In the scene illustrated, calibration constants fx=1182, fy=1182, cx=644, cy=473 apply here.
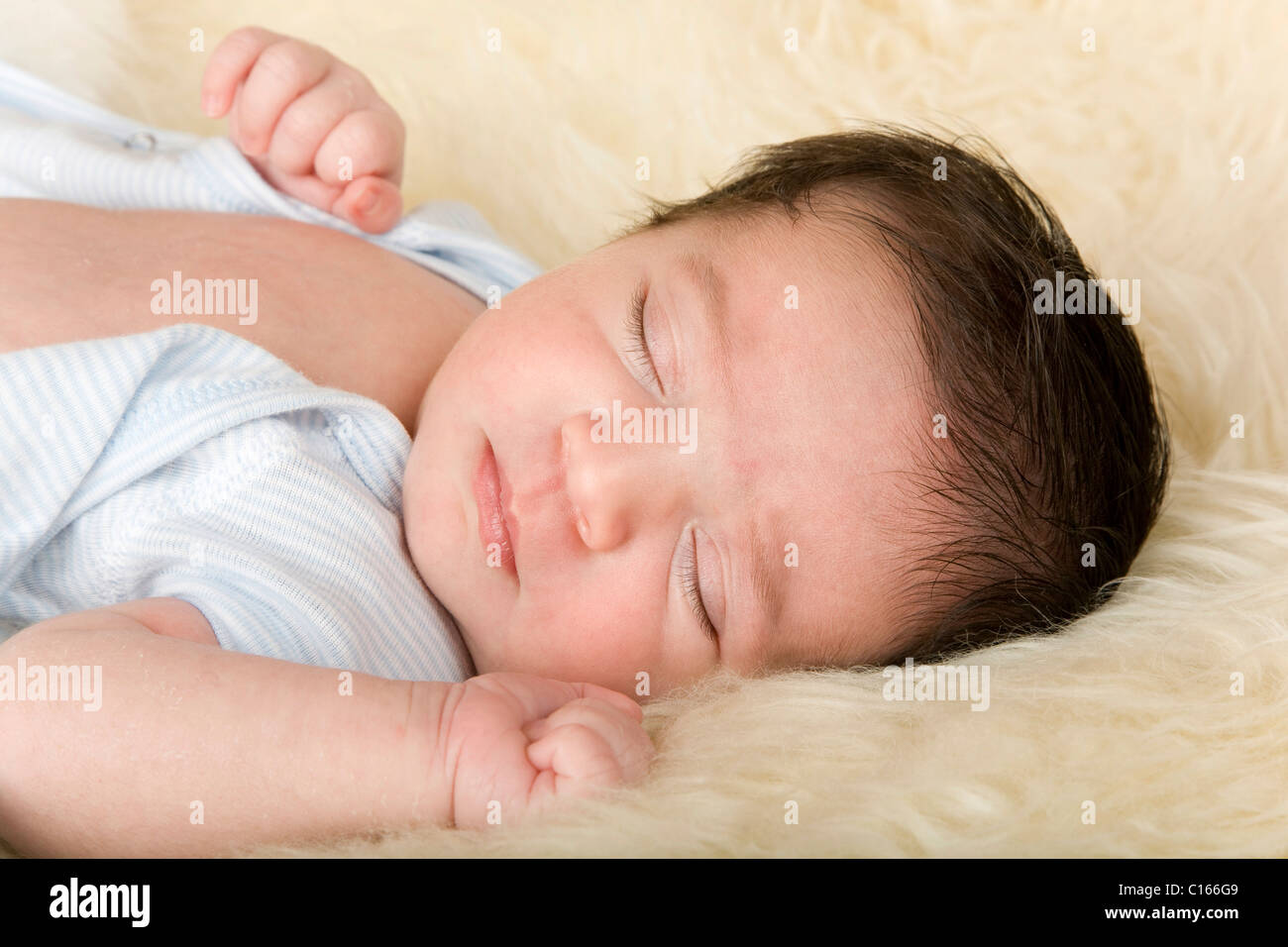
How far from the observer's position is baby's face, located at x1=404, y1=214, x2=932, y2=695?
47.4 inches

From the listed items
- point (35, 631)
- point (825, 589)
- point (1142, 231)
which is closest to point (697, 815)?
point (825, 589)

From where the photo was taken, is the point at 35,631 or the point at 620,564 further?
the point at 620,564

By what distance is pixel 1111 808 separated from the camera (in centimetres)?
89

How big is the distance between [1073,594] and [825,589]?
12.0 inches

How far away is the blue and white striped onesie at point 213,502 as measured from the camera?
44.5 inches

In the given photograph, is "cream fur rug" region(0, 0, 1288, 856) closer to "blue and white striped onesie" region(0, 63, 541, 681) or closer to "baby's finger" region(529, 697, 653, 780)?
"baby's finger" region(529, 697, 653, 780)

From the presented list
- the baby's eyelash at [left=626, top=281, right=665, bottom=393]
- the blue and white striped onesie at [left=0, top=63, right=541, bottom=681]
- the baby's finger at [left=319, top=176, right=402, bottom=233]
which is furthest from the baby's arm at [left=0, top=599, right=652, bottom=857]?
the baby's finger at [left=319, top=176, right=402, bottom=233]

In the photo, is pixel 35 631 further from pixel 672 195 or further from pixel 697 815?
pixel 672 195

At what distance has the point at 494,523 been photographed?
1.23 metres

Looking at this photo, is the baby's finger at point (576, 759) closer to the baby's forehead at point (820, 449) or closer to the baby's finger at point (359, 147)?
the baby's forehead at point (820, 449)

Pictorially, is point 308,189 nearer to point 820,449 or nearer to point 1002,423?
point 820,449

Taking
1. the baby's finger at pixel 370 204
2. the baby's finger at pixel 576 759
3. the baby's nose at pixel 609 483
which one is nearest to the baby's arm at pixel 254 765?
the baby's finger at pixel 576 759

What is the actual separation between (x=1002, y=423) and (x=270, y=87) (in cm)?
106

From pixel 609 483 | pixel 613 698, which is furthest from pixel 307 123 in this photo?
pixel 613 698
